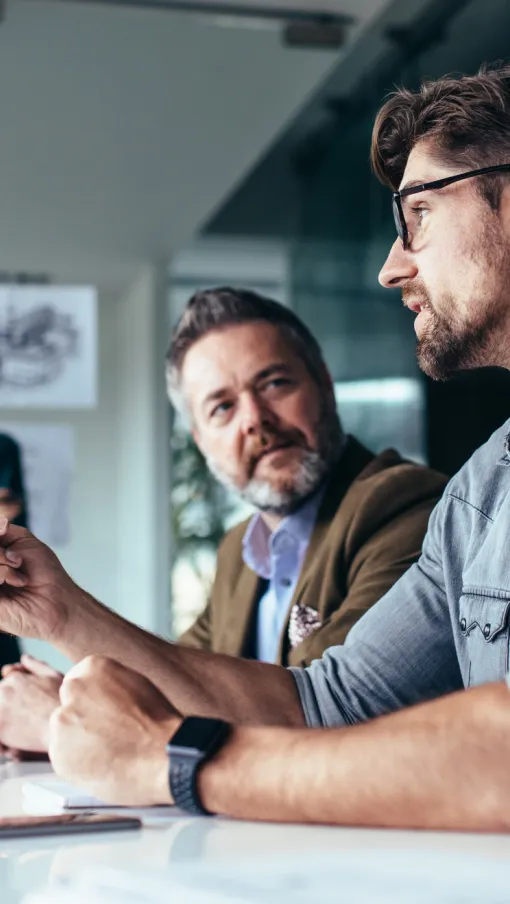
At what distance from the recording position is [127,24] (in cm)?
339

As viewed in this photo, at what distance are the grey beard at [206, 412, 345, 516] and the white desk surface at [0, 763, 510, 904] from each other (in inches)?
47.5

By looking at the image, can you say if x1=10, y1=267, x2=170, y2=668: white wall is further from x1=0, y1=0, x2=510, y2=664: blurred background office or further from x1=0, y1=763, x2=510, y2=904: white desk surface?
x1=0, y1=763, x2=510, y2=904: white desk surface

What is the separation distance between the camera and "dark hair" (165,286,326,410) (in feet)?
7.58

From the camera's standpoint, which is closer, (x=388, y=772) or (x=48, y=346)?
(x=388, y=772)

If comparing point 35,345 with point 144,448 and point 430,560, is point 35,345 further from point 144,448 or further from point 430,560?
point 430,560

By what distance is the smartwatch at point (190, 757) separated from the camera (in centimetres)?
97

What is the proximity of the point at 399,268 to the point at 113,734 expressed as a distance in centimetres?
75

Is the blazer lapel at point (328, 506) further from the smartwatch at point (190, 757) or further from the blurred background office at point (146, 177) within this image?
the blurred background office at point (146, 177)

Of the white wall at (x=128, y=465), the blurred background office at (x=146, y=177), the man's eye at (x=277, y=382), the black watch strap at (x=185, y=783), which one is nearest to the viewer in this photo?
the black watch strap at (x=185, y=783)

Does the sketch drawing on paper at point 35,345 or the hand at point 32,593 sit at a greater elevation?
the sketch drawing on paper at point 35,345

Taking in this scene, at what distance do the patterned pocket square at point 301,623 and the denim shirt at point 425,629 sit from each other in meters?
0.39

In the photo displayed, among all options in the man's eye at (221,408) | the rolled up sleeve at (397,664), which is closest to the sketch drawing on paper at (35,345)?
the man's eye at (221,408)

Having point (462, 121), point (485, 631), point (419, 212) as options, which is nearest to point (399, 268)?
point (419, 212)

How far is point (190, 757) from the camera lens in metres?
0.98
